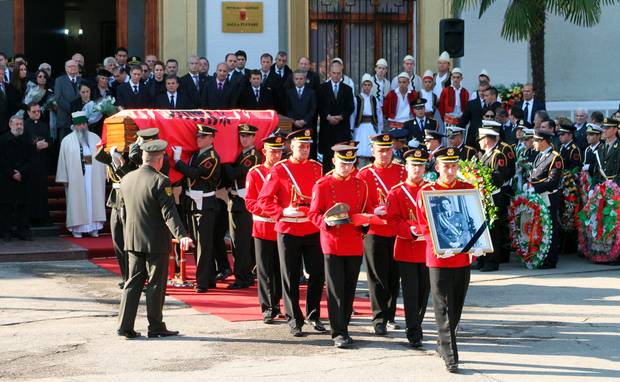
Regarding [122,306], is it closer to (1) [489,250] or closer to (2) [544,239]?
(1) [489,250]

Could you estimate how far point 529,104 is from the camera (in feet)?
66.5

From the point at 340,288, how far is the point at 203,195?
3.49m

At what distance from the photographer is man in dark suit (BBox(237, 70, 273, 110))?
1934 centimetres

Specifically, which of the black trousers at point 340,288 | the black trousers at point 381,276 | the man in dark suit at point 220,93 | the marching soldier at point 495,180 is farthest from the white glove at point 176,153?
the man in dark suit at point 220,93

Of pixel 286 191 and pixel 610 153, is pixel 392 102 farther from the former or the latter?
pixel 286 191

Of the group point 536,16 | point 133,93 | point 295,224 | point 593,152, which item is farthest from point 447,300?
point 536,16

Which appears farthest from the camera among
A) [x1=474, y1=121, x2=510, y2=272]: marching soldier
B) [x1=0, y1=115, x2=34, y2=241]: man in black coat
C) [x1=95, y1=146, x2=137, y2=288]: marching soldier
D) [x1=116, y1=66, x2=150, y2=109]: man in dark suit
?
[x1=116, y1=66, x2=150, y2=109]: man in dark suit

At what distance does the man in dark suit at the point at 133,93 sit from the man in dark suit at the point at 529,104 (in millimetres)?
6398

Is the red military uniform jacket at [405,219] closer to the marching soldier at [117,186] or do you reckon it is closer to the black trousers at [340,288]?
the black trousers at [340,288]

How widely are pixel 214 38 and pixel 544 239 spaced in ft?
28.7

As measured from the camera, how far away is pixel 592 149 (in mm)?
17250

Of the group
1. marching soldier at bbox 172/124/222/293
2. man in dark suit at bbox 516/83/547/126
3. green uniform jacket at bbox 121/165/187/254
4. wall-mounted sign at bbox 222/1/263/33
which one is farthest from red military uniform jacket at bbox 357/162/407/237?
wall-mounted sign at bbox 222/1/263/33

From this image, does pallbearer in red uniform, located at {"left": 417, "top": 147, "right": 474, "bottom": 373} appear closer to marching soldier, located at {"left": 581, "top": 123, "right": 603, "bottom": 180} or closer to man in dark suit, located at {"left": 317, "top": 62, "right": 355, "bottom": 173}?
marching soldier, located at {"left": 581, "top": 123, "right": 603, "bottom": 180}

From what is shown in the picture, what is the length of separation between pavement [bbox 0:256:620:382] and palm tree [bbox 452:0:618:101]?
7.09 meters
